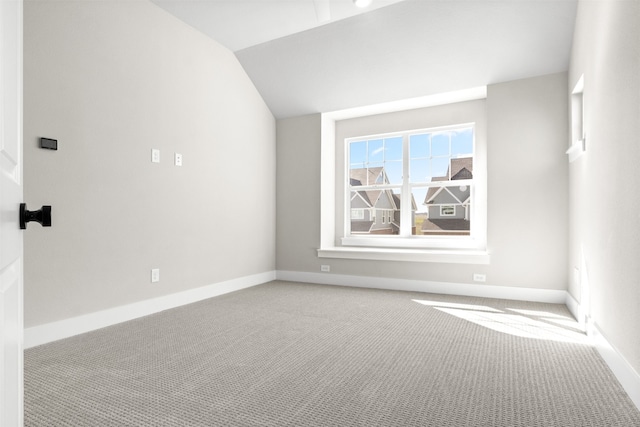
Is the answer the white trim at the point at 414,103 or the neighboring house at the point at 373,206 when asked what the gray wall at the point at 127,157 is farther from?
the neighboring house at the point at 373,206

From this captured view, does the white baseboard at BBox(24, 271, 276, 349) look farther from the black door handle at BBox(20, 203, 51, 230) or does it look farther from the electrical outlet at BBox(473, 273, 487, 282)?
the electrical outlet at BBox(473, 273, 487, 282)

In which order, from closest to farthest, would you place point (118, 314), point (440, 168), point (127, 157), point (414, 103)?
point (118, 314) < point (127, 157) < point (414, 103) < point (440, 168)

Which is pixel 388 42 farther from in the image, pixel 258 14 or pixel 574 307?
pixel 574 307

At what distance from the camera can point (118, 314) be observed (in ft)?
9.37

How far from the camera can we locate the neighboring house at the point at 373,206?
15.9 ft

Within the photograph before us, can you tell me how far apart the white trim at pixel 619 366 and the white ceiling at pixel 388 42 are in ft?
8.38

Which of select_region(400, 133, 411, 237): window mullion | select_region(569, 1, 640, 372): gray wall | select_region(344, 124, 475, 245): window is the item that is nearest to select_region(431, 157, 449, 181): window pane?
select_region(344, 124, 475, 245): window

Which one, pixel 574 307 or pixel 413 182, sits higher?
pixel 413 182

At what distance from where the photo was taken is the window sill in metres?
3.86

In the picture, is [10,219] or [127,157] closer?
[10,219]

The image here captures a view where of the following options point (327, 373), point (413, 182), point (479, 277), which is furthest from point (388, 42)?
point (327, 373)

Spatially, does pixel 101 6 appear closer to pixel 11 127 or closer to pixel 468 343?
pixel 11 127

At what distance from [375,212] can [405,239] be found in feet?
1.83

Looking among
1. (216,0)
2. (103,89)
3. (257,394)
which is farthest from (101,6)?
(257,394)
